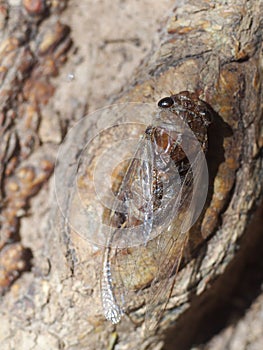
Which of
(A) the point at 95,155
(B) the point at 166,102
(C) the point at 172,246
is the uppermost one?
(B) the point at 166,102

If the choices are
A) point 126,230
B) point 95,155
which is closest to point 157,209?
point 126,230

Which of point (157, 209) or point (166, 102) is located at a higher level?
point (166, 102)

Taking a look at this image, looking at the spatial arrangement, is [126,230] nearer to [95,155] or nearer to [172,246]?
[172,246]

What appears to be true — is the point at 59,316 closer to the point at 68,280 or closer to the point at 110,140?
the point at 68,280

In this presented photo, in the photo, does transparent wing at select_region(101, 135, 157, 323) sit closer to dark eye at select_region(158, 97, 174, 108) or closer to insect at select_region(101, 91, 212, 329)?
insect at select_region(101, 91, 212, 329)

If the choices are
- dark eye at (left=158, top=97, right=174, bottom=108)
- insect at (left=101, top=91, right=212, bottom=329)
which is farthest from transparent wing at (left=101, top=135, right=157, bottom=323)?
dark eye at (left=158, top=97, right=174, bottom=108)

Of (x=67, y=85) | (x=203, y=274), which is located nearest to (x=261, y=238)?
(x=203, y=274)

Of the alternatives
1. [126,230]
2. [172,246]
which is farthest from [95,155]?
[172,246]
